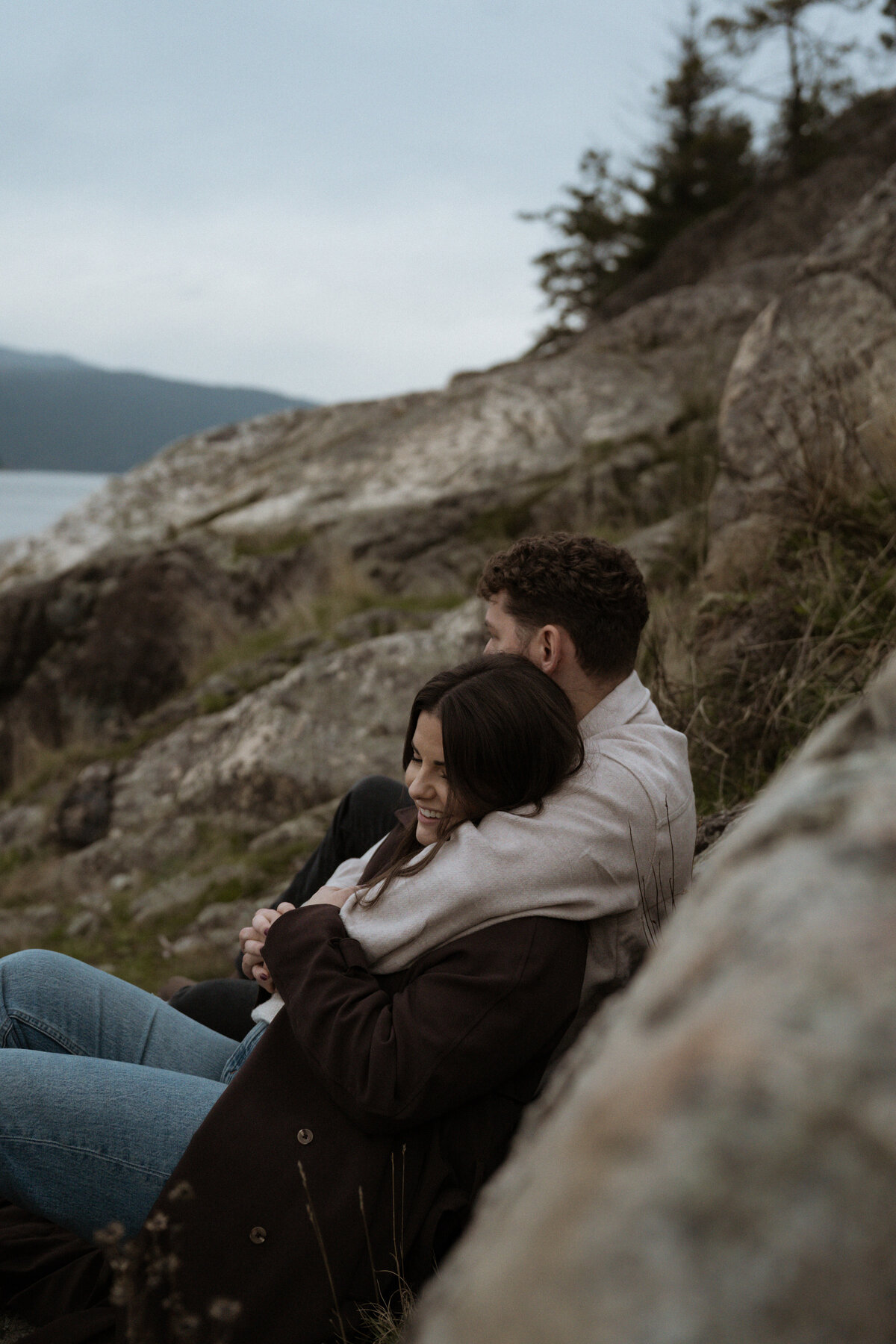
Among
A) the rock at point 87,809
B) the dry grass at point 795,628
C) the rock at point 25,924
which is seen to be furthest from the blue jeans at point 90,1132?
the rock at point 87,809

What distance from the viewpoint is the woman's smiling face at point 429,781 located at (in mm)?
1907

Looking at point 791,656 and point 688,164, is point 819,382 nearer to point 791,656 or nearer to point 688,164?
point 791,656

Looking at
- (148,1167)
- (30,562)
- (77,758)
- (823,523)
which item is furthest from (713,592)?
(30,562)

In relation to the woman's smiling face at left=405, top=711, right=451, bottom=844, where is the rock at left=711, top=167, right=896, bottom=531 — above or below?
above

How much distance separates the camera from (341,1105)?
5.36 ft

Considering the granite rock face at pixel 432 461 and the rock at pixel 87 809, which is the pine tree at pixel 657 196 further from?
the rock at pixel 87 809

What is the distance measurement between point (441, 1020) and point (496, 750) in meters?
0.50

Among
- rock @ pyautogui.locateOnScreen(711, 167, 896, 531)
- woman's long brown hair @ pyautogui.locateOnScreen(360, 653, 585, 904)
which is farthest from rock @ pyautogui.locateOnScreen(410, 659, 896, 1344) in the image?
rock @ pyautogui.locateOnScreen(711, 167, 896, 531)

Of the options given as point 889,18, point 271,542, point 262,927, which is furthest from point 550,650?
point 889,18

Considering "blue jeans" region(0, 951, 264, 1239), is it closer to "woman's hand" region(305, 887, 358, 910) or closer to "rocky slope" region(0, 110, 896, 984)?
"woman's hand" region(305, 887, 358, 910)

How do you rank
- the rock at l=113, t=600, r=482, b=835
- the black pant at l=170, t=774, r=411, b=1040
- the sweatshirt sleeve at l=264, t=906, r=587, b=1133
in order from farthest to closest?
the rock at l=113, t=600, r=482, b=835, the black pant at l=170, t=774, r=411, b=1040, the sweatshirt sleeve at l=264, t=906, r=587, b=1133

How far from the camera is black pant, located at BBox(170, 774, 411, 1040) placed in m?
2.74

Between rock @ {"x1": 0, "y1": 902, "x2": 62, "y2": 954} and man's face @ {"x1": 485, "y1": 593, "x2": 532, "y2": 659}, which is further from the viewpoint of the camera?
rock @ {"x1": 0, "y1": 902, "x2": 62, "y2": 954}

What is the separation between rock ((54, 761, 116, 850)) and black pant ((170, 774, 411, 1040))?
3.33 m
